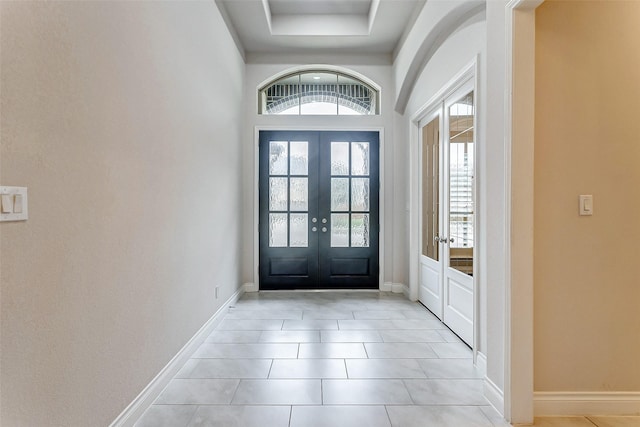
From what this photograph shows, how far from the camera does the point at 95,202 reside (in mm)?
1625

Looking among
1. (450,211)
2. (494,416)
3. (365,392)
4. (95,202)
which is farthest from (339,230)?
(95,202)

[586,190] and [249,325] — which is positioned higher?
[586,190]

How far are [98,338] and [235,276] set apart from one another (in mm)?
2837

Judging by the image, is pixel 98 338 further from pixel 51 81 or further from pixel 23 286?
pixel 51 81

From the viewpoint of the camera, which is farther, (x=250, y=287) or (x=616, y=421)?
(x=250, y=287)

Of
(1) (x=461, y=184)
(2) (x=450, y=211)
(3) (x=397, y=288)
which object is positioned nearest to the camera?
(1) (x=461, y=184)

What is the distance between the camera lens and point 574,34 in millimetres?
1988

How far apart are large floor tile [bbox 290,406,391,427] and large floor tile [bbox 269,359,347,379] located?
1.29 ft

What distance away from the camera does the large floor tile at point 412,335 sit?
10.4 feet

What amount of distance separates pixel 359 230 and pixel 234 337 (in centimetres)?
251

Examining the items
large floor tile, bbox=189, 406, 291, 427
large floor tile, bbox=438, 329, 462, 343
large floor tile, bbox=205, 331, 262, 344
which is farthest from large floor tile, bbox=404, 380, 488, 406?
large floor tile, bbox=205, 331, 262, 344

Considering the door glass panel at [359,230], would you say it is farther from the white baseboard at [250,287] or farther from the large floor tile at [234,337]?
the large floor tile at [234,337]

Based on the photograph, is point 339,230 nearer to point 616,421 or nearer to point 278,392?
point 278,392

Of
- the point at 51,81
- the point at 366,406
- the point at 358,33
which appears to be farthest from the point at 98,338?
the point at 358,33
